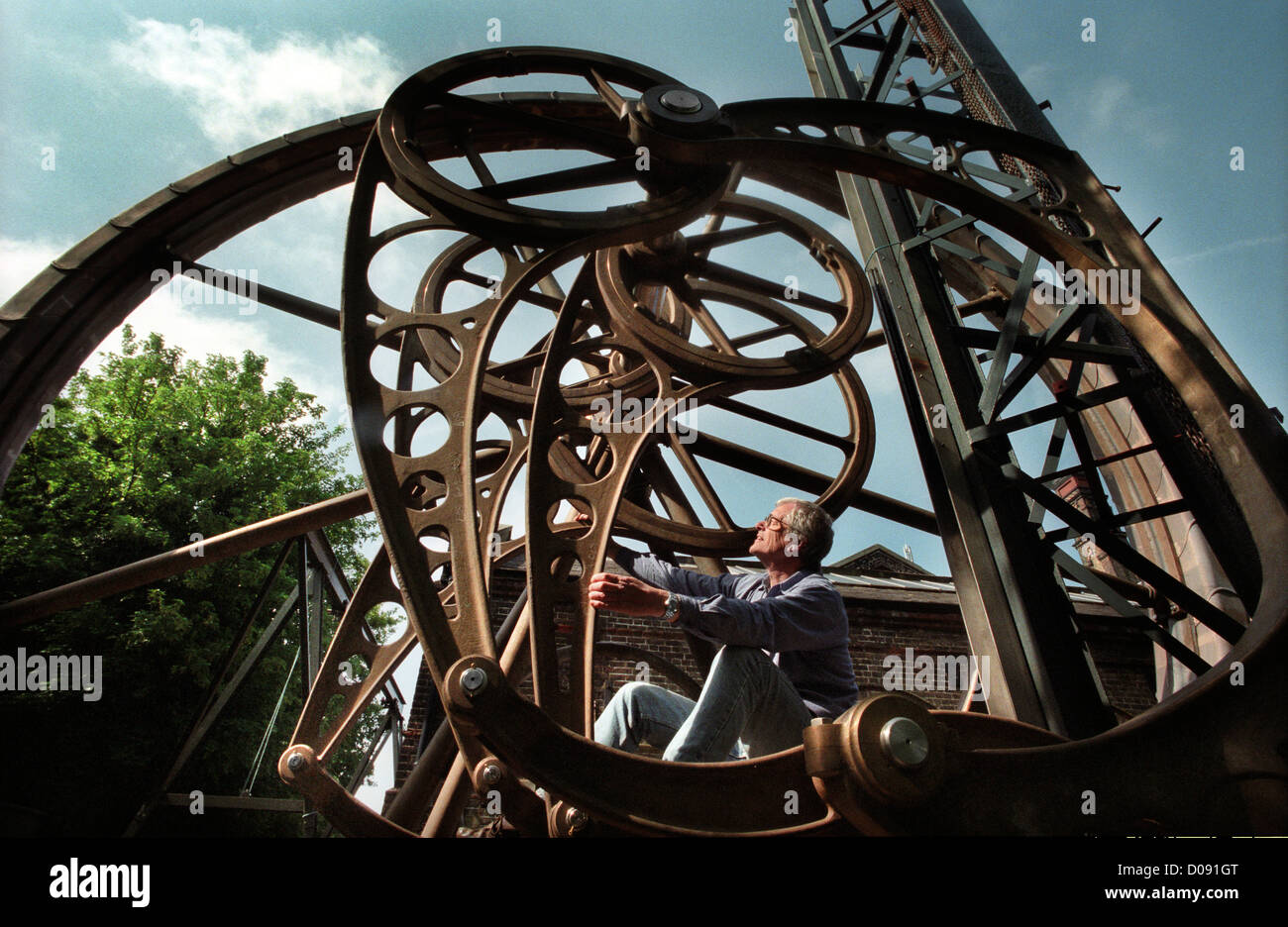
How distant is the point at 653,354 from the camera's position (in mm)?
3205

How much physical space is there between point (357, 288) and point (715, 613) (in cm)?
168

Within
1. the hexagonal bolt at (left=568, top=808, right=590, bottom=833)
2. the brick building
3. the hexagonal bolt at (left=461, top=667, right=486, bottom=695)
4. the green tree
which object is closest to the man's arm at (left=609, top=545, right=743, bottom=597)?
the hexagonal bolt at (left=568, top=808, right=590, bottom=833)

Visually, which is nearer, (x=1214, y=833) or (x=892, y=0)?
(x=1214, y=833)

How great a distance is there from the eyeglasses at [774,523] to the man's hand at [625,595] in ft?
3.06

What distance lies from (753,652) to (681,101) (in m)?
2.10

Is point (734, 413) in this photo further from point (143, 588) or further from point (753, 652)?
point (143, 588)

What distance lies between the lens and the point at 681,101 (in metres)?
2.79

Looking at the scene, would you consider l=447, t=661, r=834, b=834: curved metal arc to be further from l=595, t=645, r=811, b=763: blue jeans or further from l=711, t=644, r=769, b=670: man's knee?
l=711, t=644, r=769, b=670: man's knee

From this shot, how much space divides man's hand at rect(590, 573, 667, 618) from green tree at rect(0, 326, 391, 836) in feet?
31.5

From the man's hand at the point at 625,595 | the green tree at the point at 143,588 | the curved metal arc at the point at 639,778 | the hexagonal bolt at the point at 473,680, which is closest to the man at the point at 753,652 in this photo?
the man's hand at the point at 625,595

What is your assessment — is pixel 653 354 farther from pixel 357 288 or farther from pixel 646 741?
pixel 646 741

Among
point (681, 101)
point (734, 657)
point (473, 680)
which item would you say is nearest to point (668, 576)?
point (734, 657)
